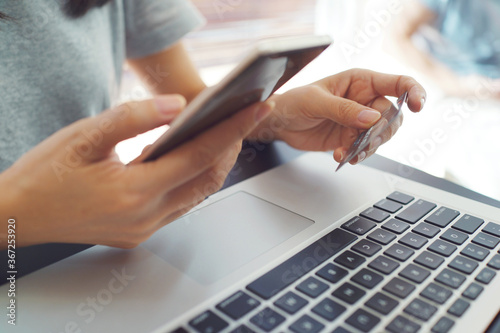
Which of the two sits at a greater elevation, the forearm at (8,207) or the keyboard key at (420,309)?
the forearm at (8,207)

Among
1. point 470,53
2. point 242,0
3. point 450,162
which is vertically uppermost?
point 242,0

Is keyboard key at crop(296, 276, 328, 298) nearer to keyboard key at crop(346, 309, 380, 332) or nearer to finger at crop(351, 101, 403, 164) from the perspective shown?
keyboard key at crop(346, 309, 380, 332)

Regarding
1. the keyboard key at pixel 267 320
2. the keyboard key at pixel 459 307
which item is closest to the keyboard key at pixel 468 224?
the keyboard key at pixel 459 307

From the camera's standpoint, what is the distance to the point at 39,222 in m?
0.31

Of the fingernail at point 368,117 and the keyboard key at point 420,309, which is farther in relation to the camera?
the fingernail at point 368,117

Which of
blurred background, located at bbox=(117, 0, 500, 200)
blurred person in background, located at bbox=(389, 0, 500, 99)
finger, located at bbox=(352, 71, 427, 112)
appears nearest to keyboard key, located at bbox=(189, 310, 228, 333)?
finger, located at bbox=(352, 71, 427, 112)

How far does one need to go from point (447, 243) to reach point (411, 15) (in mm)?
1166

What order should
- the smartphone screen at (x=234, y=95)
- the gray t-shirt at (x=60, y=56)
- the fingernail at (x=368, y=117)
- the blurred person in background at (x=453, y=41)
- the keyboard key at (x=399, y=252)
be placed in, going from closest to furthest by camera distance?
the smartphone screen at (x=234, y=95), the keyboard key at (x=399, y=252), the fingernail at (x=368, y=117), the gray t-shirt at (x=60, y=56), the blurred person in background at (x=453, y=41)

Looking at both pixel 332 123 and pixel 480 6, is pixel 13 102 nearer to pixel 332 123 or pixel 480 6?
pixel 332 123

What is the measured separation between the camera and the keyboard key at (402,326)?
254mm

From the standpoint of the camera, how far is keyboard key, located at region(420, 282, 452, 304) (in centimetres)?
28

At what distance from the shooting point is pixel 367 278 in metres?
0.30

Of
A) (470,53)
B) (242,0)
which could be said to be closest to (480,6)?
(470,53)

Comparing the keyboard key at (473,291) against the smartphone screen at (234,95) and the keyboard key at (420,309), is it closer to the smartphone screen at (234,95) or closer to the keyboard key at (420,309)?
the keyboard key at (420,309)
